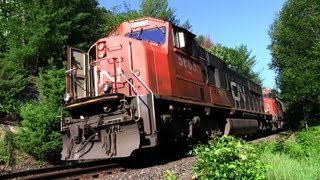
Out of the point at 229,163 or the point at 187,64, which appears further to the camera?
the point at 187,64

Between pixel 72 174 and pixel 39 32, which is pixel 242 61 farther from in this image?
pixel 72 174

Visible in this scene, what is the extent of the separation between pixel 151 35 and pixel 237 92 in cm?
814

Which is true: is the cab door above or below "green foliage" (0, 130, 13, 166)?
above

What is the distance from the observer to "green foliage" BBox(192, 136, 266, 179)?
5.28 m

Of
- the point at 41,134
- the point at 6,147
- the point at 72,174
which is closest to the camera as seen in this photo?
the point at 72,174

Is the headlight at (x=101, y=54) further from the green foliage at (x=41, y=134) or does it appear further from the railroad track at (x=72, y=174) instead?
the green foliage at (x=41, y=134)

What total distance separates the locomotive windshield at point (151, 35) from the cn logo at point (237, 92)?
6945 mm

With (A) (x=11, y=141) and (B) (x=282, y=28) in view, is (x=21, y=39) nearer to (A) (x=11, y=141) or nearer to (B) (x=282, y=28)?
(A) (x=11, y=141)

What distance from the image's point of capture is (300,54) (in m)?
30.1

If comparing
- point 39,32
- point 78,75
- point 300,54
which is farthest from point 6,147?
point 300,54

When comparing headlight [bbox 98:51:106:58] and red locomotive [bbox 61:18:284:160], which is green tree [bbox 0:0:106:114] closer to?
red locomotive [bbox 61:18:284:160]

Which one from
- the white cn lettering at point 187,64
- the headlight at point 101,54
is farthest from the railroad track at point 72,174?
the white cn lettering at point 187,64

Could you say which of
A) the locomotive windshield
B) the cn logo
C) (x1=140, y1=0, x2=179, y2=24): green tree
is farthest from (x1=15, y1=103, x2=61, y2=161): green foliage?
(x1=140, y1=0, x2=179, y2=24): green tree

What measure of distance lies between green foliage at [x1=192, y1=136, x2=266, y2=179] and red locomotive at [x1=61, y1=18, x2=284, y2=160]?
11.9 ft
